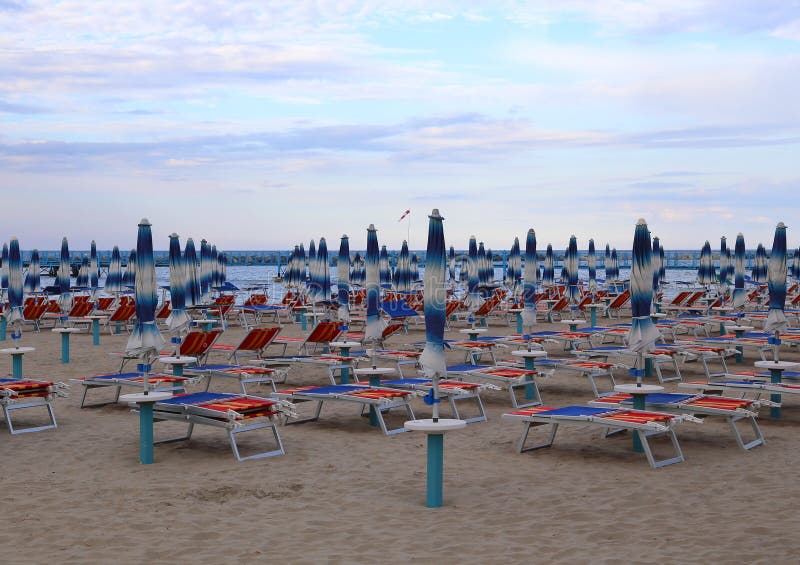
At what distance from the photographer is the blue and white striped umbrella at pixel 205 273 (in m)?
17.7

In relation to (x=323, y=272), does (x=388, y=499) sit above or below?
below

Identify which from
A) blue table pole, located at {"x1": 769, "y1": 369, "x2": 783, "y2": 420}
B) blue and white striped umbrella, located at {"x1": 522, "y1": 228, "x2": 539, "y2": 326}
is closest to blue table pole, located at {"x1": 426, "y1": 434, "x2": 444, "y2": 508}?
blue table pole, located at {"x1": 769, "y1": 369, "x2": 783, "y2": 420}

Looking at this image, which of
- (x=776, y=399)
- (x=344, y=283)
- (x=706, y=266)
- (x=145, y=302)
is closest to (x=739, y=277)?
(x=706, y=266)

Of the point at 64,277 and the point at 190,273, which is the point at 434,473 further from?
the point at 64,277

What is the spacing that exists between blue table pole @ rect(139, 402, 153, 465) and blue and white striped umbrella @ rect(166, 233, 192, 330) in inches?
161

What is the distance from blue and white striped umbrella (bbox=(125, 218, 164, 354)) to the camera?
7.16 m

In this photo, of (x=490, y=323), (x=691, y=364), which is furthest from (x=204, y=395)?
(x=490, y=323)

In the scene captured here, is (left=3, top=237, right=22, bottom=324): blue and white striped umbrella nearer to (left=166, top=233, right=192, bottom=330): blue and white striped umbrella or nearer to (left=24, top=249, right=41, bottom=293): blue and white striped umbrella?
(left=166, top=233, right=192, bottom=330): blue and white striped umbrella

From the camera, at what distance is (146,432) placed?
20.8 ft

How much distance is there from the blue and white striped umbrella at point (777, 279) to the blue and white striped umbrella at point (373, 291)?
4606mm

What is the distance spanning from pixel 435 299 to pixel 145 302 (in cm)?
313

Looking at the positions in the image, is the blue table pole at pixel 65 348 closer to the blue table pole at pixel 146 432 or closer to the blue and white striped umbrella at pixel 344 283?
the blue and white striped umbrella at pixel 344 283

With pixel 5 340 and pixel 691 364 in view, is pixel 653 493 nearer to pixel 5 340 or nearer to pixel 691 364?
pixel 691 364

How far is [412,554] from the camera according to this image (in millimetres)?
4309
